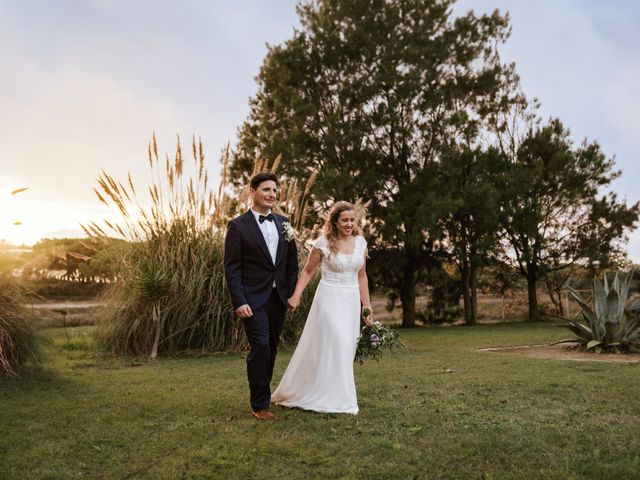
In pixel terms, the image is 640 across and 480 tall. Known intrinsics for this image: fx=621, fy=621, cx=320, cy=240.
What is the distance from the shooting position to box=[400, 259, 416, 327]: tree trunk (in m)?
20.7

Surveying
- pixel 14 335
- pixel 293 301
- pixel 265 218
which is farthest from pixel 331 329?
pixel 14 335

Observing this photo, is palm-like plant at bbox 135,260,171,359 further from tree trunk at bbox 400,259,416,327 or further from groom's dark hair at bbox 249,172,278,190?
tree trunk at bbox 400,259,416,327

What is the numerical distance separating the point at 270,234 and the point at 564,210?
20339 mm

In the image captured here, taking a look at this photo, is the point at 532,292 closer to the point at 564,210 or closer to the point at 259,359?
the point at 564,210

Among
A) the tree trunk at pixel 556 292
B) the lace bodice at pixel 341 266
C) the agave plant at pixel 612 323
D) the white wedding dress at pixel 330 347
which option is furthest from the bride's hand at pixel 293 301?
the tree trunk at pixel 556 292

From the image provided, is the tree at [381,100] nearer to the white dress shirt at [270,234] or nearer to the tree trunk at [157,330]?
the tree trunk at [157,330]

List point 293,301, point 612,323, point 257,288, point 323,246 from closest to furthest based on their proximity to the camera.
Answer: point 257,288 < point 293,301 < point 323,246 < point 612,323

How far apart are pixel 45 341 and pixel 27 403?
159cm

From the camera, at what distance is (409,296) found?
21.0 metres

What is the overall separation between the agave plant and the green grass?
2.23 m

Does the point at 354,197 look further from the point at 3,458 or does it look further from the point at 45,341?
the point at 3,458

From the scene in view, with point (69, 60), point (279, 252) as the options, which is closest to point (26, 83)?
point (69, 60)

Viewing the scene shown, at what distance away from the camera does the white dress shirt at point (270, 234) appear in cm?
533

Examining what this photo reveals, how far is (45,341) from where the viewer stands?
23.2 ft
